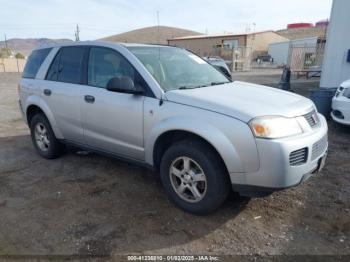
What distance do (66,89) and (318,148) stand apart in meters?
3.22

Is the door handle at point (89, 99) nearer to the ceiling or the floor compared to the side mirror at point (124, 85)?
nearer to the floor

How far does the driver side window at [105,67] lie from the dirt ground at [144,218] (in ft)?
4.36

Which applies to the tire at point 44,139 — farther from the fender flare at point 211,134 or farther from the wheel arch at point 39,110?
the fender flare at point 211,134

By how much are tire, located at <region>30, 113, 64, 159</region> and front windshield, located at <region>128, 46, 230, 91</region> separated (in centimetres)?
198

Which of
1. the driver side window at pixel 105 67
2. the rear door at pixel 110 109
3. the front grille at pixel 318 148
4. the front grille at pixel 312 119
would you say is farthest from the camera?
the driver side window at pixel 105 67

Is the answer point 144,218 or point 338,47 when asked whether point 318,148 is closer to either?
point 144,218

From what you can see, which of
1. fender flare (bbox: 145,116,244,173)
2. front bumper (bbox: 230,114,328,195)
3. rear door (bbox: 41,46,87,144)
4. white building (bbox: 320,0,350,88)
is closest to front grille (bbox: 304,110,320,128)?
front bumper (bbox: 230,114,328,195)

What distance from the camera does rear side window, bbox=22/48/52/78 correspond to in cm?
504

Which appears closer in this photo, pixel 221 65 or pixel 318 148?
pixel 318 148

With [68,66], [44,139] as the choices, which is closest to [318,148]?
[68,66]

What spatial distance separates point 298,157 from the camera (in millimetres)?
2879

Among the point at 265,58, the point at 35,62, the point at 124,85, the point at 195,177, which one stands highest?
the point at 35,62

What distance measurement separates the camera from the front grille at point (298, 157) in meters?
2.82

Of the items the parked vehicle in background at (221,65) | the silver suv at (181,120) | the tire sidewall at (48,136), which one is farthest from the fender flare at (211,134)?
the tire sidewall at (48,136)
